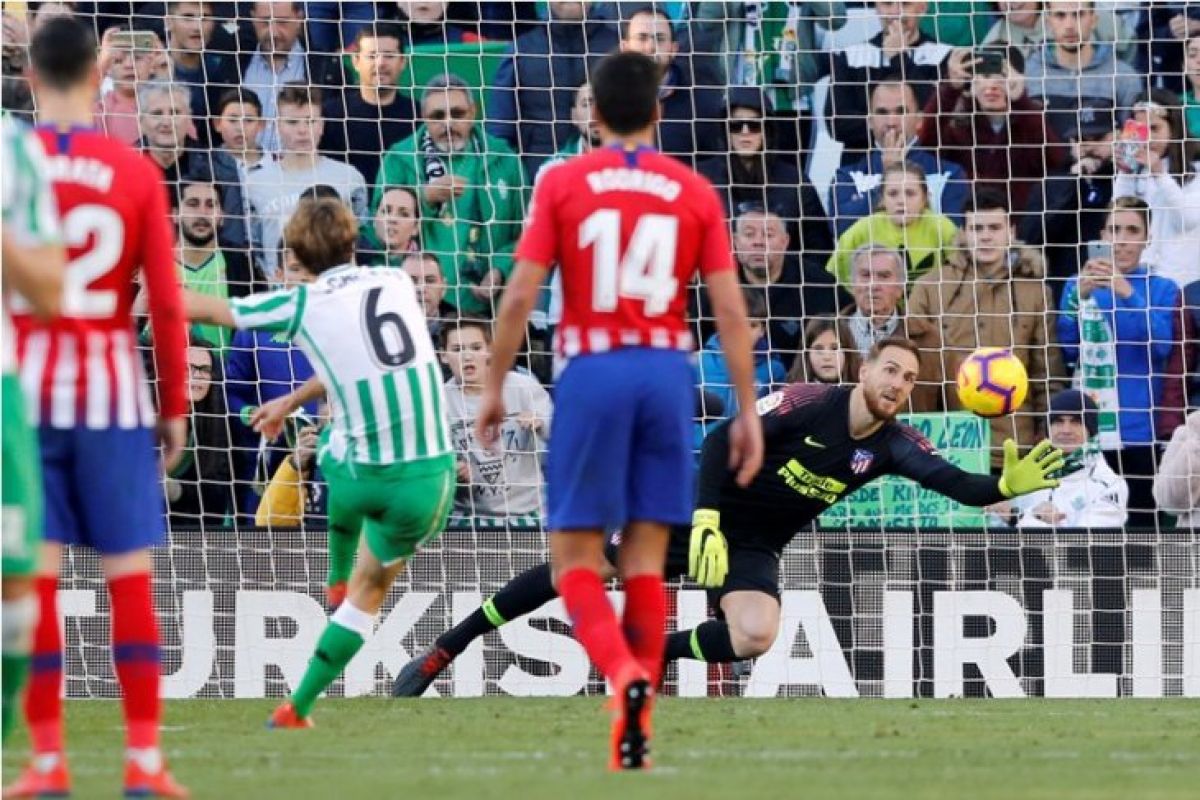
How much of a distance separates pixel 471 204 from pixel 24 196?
25.3ft

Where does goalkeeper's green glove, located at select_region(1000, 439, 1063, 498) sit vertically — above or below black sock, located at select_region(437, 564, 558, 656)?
Answer: above

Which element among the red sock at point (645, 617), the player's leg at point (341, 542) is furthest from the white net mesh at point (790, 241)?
the red sock at point (645, 617)

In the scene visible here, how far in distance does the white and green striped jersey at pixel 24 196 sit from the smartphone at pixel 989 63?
28.5 ft

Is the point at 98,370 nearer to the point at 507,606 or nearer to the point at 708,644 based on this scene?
the point at 507,606

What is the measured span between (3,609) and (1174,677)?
7677 mm

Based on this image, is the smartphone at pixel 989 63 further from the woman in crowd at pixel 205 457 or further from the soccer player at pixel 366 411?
the soccer player at pixel 366 411

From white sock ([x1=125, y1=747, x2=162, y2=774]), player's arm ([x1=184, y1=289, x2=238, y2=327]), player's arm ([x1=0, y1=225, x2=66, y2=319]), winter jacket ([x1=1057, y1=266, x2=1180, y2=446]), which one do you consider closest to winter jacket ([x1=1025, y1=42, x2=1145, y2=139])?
winter jacket ([x1=1057, y1=266, x2=1180, y2=446])

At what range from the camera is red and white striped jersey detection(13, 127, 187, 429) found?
570 centimetres

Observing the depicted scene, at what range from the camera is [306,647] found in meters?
11.5

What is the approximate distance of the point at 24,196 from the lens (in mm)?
5047

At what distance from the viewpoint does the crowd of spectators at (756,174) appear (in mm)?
12211

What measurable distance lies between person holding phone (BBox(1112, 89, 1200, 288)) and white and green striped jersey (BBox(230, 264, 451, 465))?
6.00m

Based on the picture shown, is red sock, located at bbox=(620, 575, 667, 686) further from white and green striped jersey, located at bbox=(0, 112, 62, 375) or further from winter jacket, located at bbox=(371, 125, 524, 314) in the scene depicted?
winter jacket, located at bbox=(371, 125, 524, 314)

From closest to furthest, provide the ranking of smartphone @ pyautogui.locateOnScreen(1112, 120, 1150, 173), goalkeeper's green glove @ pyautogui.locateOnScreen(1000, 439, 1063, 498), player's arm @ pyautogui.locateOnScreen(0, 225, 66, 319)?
player's arm @ pyautogui.locateOnScreen(0, 225, 66, 319) → goalkeeper's green glove @ pyautogui.locateOnScreen(1000, 439, 1063, 498) → smartphone @ pyautogui.locateOnScreen(1112, 120, 1150, 173)
